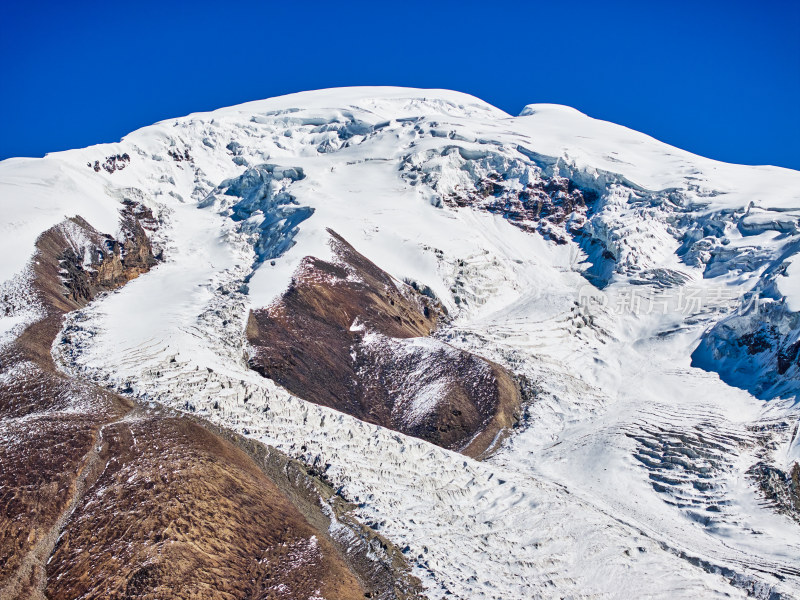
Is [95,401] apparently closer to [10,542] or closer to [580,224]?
[10,542]

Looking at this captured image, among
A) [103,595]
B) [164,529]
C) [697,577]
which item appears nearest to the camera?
[103,595]

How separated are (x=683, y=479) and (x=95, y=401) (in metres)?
38.1

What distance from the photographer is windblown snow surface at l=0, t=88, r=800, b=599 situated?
3716cm

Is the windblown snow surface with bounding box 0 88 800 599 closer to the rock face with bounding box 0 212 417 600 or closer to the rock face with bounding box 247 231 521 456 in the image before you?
the rock face with bounding box 247 231 521 456

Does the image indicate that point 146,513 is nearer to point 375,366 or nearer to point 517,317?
point 375,366

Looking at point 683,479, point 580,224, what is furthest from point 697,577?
point 580,224

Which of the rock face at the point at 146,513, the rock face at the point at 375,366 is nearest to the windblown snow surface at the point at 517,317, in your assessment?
the rock face at the point at 375,366

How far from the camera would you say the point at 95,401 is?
3838cm

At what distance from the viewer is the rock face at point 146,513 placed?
26.9m

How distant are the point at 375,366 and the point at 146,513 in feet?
98.6

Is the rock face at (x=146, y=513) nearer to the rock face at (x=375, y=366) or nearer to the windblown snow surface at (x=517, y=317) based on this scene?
the windblown snow surface at (x=517, y=317)

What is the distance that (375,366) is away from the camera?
190ft

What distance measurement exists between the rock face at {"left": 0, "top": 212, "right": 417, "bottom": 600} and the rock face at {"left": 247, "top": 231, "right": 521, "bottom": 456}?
15233mm

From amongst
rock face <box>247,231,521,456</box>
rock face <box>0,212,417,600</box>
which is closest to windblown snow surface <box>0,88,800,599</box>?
rock face <box>247,231,521,456</box>
